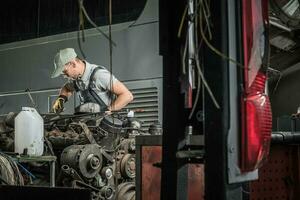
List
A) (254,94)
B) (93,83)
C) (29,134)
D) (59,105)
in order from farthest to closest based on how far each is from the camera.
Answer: (59,105) < (93,83) < (29,134) < (254,94)

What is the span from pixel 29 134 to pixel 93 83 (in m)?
0.83

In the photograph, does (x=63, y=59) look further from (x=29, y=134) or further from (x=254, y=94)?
(x=254, y=94)

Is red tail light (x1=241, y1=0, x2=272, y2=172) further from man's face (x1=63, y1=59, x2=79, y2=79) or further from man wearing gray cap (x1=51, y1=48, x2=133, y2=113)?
man's face (x1=63, y1=59, x2=79, y2=79)

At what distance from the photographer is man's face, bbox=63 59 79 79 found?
11.4ft

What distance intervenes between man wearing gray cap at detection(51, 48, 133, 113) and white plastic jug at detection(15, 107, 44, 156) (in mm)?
713

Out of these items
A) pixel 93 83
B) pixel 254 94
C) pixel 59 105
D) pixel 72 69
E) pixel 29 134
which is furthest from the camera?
pixel 59 105

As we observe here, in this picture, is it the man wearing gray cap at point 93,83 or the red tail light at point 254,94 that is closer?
the red tail light at point 254,94

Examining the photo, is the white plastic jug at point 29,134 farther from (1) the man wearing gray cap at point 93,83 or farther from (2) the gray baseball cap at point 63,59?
(2) the gray baseball cap at point 63,59

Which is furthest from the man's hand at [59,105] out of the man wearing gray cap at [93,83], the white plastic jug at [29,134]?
the white plastic jug at [29,134]

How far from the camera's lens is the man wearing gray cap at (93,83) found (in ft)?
11.0

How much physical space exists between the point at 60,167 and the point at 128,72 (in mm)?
2244

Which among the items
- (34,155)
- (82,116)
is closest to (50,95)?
(82,116)

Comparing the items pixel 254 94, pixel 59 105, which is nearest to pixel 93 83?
pixel 59 105

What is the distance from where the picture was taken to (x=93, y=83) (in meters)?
3.36
